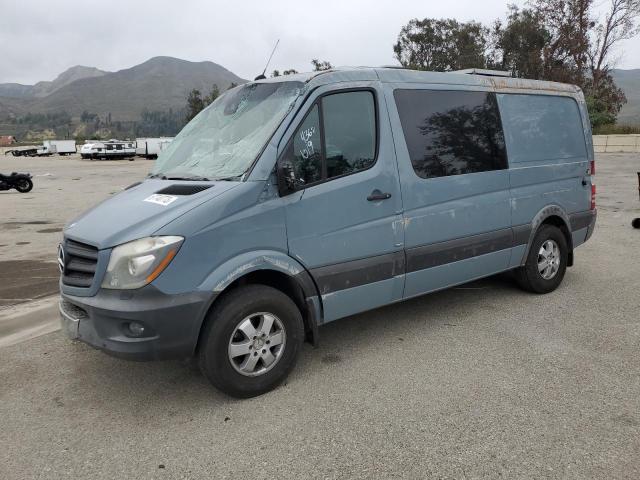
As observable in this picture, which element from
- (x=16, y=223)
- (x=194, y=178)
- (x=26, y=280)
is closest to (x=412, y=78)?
(x=194, y=178)

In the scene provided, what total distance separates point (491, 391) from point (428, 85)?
2527 millimetres

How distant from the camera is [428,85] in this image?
4.50m

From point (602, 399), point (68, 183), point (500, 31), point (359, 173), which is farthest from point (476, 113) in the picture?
point (500, 31)

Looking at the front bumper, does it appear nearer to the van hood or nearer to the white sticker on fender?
the van hood

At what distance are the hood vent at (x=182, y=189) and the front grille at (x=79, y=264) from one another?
0.61 metres

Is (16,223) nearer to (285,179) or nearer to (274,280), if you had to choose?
(274,280)

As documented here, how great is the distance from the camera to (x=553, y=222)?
5719 millimetres

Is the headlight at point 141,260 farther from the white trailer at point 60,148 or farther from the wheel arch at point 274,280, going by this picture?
the white trailer at point 60,148

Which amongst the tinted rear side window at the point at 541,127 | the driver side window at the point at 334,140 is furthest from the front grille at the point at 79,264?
the tinted rear side window at the point at 541,127

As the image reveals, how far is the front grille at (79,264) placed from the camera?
10.9 feet

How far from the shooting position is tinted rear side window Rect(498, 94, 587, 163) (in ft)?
17.0

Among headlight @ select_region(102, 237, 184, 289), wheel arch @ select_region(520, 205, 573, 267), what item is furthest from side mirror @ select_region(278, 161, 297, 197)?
wheel arch @ select_region(520, 205, 573, 267)

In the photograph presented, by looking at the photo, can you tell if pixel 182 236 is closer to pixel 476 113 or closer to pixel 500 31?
pixel 476 113

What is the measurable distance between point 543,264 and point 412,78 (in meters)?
2.55
